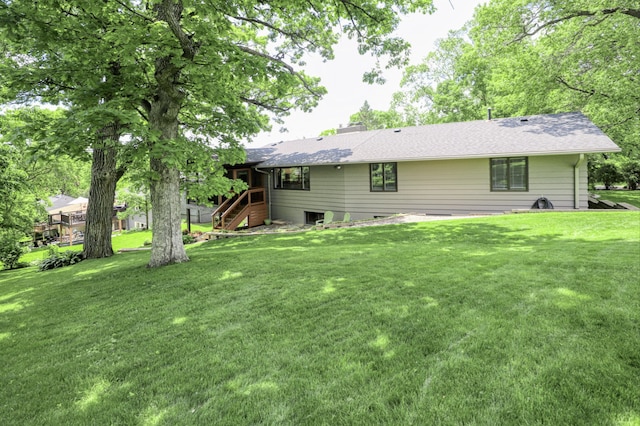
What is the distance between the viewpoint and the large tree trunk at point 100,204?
1034cm

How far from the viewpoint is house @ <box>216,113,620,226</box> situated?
11.5 m

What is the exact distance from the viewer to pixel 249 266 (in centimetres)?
637

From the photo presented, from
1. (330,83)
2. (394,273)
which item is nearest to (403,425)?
(394,273)

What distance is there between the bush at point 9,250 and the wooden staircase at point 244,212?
7455mm

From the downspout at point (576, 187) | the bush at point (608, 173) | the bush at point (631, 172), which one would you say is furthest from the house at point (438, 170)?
the bush at point (631, 172)

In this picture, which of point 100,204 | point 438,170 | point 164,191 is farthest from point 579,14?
point 100,204

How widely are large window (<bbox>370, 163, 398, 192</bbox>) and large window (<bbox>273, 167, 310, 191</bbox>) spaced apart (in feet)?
11.8

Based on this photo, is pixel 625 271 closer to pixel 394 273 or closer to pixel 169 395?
pixel 394 273

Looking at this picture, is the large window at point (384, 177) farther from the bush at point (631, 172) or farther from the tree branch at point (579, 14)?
the bush at point (631, 172)

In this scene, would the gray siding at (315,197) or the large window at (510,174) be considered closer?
the large window at (510,174)

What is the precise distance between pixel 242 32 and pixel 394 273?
9565mm

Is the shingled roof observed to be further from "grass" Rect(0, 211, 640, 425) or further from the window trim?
"grass" Rect(0, 211, 640, 425)

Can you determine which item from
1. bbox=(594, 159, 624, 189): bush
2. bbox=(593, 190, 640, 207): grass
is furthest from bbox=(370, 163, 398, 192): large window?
bbox=(594, 159, 624, 189): bush

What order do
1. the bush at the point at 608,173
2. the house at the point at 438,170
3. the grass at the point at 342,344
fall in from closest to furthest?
the grass at the point at 342,344, the house at the point at 438,170, the bush at the point at 608,173
